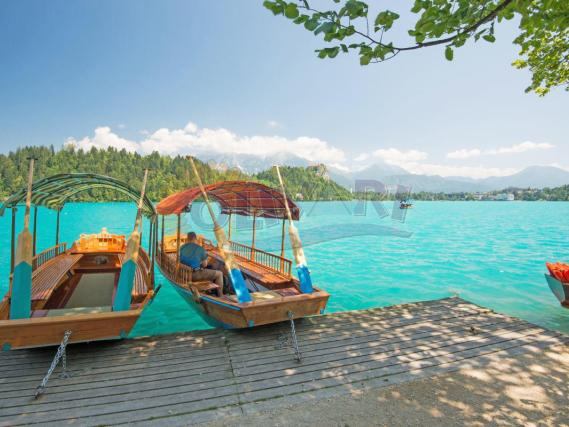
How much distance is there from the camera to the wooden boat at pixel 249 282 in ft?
18.8

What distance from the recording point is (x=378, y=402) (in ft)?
13.0

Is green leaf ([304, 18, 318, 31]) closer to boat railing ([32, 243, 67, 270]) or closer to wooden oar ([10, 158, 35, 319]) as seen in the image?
wooden oar ([10, 158, 35, 319])

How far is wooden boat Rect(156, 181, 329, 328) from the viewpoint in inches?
225

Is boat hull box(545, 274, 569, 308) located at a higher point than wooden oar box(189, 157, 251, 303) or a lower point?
lower

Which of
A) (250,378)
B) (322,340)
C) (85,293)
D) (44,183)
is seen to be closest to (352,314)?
(322,340)

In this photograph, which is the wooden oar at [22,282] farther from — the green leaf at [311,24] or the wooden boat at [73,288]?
the green leaf at [311,24]

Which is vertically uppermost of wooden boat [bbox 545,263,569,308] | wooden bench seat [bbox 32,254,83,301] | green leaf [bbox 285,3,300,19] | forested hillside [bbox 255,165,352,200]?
forested hillside [bbox 255,165,352,200]

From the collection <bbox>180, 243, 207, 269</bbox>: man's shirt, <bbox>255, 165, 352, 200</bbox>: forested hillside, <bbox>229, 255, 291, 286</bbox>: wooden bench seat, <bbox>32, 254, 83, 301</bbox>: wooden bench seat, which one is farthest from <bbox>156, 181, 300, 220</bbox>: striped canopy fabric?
<bbox>255, 165, 352, 200</bbox>: forested hillside

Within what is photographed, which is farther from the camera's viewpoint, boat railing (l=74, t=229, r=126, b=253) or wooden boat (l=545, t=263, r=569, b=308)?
boat railing (l=74, t=229, r=126, b=253)

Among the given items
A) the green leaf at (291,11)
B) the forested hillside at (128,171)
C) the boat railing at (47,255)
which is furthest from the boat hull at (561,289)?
the forested hillside at (128,171)

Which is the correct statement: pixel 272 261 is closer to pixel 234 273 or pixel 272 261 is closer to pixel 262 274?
pixel 262 274

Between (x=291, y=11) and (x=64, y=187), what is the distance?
8.48 m

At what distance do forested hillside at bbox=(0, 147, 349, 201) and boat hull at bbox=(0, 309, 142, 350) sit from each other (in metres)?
70.6

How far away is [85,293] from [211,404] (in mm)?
5633
